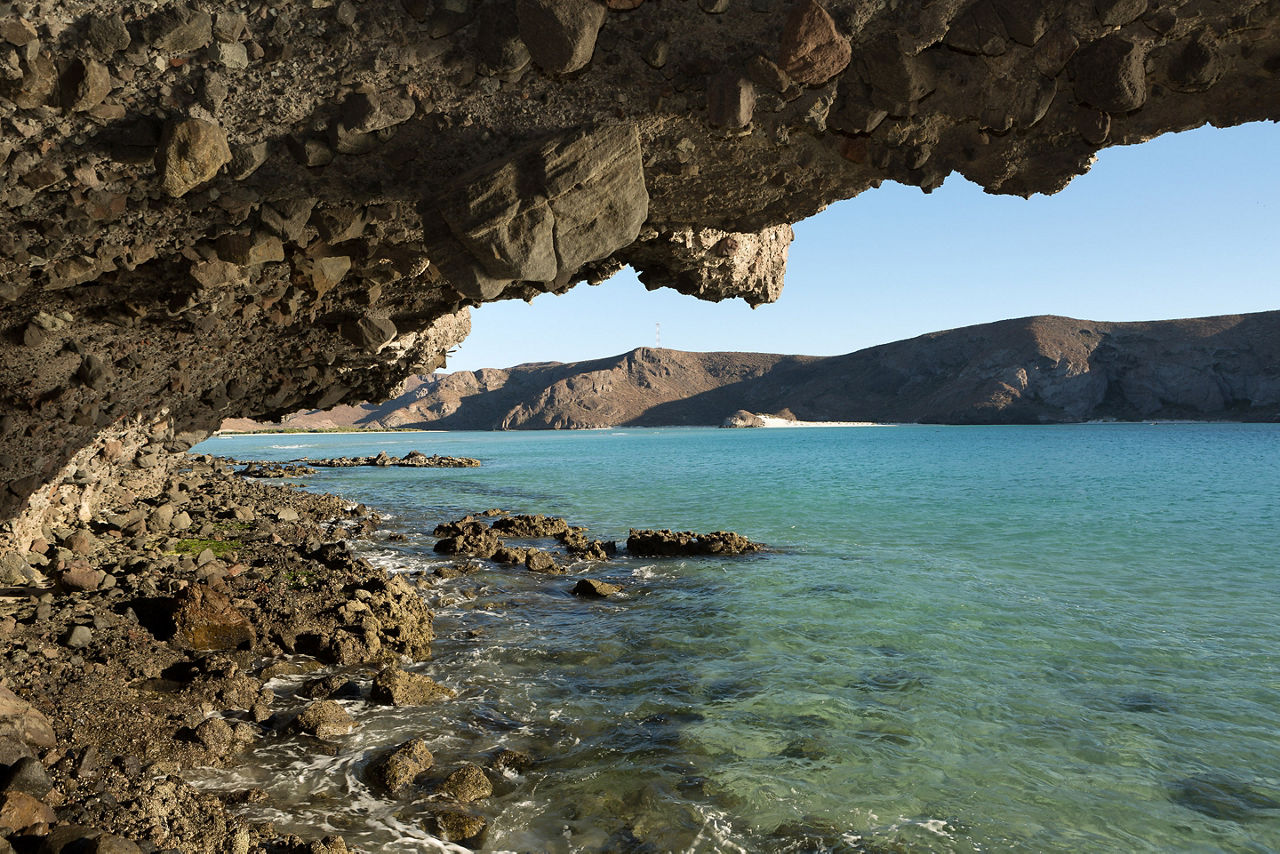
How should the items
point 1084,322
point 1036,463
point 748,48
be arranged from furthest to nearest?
point 1084,322 < point 1036,463 < point 748,48

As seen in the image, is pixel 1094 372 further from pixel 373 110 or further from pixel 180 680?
pixel 373 110

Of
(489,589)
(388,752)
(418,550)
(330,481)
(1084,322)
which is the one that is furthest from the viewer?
(1084,322)

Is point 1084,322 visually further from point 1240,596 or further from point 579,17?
point 579,17

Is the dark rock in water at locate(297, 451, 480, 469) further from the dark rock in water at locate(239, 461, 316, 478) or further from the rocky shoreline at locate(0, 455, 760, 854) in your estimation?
the rocky shoreline at locate(0, 455, 760, 854)

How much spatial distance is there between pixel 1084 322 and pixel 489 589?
580ft

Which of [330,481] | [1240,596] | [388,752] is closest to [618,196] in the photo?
[388,752]

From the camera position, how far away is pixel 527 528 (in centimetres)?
2233

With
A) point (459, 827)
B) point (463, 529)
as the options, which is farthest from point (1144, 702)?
point (463, 529)

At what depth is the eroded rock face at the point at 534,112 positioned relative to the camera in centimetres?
405

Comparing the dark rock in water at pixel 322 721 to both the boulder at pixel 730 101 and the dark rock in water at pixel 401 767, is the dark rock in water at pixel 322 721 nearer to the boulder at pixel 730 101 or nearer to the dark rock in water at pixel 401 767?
the dark rock in water at pixel 401 767

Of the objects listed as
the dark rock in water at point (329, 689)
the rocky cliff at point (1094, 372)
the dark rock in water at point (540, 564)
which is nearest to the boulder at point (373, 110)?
the dark rock in water at point (329, 689)

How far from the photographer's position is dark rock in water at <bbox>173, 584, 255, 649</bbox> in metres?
8.94

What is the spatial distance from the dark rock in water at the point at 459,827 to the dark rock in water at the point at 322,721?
182cm

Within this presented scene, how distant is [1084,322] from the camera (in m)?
158
